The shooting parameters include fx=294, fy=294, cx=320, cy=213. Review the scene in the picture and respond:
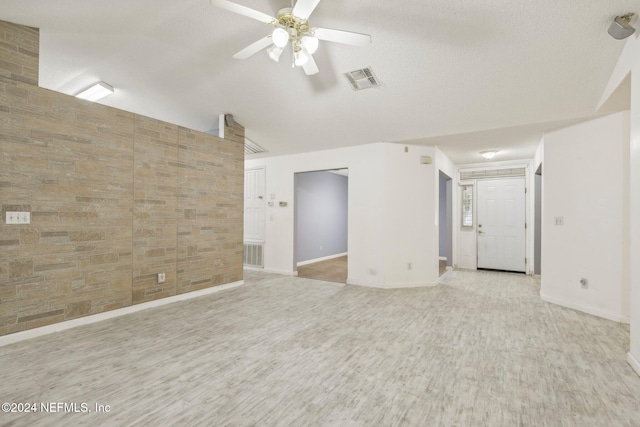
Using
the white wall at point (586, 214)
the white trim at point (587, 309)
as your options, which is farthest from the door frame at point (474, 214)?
the white trim at point (587, 309)

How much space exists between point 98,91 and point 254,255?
12.9 ft

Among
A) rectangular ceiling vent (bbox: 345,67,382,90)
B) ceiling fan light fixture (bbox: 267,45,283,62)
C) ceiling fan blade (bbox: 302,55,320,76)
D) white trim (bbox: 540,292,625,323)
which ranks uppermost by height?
rectangular ceiling vent (bbox: 345,67,382,90)

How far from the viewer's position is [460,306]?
3.98 meters

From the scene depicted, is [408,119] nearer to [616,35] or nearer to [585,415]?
[616,35]

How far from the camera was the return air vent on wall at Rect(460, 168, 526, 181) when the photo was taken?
247 inches

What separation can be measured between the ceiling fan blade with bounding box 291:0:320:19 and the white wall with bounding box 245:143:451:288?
302 cm

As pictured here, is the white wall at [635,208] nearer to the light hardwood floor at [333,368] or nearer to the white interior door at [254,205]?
the light hardwood floor at [333,368]

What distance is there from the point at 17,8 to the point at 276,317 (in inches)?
151

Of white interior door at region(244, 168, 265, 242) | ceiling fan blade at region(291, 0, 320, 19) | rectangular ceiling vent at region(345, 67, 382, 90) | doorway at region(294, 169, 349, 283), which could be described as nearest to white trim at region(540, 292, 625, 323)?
doorway at region(294, 169, 349, 283)

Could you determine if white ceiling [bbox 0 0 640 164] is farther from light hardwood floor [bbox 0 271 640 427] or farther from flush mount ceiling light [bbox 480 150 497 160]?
light hardwood floor [bbox 0 271 640 427]

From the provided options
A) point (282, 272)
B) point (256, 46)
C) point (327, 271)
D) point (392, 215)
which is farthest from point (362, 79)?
point (327, 271)

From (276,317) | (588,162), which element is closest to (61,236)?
(276,317)

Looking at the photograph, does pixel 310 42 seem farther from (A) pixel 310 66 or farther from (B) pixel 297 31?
(A) pixel 310 66

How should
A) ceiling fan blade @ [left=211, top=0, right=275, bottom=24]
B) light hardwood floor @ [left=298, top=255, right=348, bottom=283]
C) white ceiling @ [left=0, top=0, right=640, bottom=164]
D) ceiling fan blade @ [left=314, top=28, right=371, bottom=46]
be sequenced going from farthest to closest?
1. light hardwood floor @ [left=298, top=255, right=348, bottom=283]
2. white ceiling @ [left=0, top=0, right=640, bottom=164]
3. ceiling fan blade @ [left=314, top=28, right=371, bottom=46]
4. ceiling fan blade @ [left=211, top=0, right=275, bottom=24]
